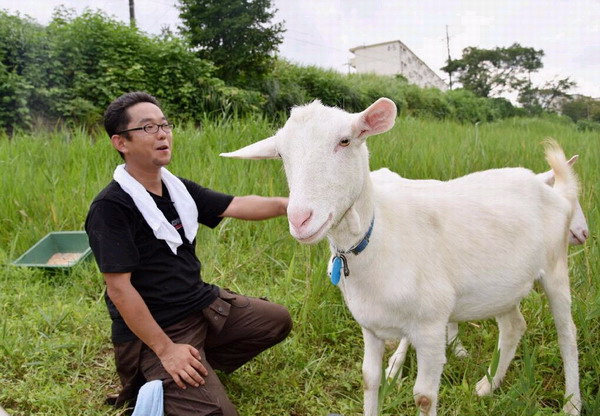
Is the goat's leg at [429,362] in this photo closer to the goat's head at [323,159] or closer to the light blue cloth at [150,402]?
the goat's head at [323,159]

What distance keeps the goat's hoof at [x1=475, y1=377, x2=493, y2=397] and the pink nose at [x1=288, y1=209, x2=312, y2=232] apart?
161 cm

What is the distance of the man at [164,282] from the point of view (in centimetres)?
228

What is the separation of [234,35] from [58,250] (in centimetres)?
912

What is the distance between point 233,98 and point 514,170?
23.8 feet

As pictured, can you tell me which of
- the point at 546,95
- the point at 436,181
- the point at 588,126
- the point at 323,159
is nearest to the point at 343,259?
the point at 323,159

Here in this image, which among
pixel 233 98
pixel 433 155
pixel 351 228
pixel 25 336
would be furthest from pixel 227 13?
pixel 351 228

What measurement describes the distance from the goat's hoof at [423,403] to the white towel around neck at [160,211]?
1.32 metres

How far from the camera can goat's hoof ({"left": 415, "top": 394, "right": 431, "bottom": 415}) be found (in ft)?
6.96

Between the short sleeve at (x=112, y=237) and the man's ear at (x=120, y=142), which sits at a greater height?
the man's ear at (x=120, y=142)

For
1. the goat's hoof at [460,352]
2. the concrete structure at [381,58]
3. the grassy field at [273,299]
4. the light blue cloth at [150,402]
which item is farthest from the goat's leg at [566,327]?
the concrete structure at [381,58]

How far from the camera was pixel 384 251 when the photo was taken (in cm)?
210

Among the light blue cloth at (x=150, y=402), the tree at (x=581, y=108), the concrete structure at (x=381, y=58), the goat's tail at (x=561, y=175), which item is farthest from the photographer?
the concrete structure at (x=381, y=58)

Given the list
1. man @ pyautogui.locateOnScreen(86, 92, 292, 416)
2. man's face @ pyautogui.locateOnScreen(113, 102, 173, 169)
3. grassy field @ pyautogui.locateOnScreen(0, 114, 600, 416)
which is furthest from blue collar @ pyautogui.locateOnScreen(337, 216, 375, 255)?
man's face @ pyautogui.locateOnScreen(113, 102, 173, 169)

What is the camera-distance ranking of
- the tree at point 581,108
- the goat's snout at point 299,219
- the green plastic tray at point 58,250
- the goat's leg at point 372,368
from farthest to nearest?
the tree at point 581,108 → the green plastic tray at point 58,250 → the goat's leg at point 372,368 → the goat's snout at point 299,219
